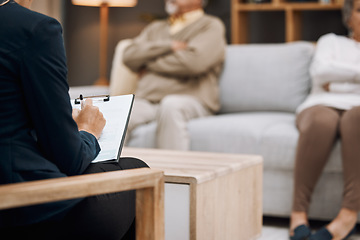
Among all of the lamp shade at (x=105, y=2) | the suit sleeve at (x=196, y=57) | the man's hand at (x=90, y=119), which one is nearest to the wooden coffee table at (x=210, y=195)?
the man's hand at (x=90, y=119)

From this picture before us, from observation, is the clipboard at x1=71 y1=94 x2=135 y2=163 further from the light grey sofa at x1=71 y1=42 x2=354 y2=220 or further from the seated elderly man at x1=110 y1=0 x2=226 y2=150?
the seated elderly man at x1=110 y1=0 x2=226 y2=150

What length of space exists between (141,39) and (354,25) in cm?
136

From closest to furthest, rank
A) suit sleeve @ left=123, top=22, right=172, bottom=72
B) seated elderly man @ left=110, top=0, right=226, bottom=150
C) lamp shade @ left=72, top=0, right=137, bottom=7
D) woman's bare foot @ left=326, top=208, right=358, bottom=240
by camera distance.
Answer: woman's bare foot @ left=326, top=208, right=358, bottom=240 → seated elderly man @ left=110, top=0, right=226, bottom=150 → suit sleeve @ left=123, top=22, right=172, bottom=72 → lamp shade @ left=72, top=0, right=137, bottom=7

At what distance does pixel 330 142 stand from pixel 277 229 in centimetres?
49

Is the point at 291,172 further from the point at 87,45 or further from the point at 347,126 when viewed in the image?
the point at 87,45

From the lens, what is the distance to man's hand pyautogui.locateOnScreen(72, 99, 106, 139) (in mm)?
1526

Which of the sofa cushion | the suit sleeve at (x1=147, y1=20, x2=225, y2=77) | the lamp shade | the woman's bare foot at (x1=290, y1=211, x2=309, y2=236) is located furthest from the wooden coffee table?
the lamp shade

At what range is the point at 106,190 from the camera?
1.19 meters

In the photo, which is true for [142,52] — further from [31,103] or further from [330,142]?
[31,103]

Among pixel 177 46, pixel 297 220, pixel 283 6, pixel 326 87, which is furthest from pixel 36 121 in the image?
pixel 283 6

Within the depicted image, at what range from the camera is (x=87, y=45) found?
5613mm

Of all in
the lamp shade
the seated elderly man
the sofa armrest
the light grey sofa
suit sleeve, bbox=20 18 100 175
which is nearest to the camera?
the sofa armrest

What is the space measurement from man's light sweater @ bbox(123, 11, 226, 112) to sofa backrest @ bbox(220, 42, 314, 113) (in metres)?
0.09

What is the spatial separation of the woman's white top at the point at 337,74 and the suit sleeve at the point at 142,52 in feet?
3.06
